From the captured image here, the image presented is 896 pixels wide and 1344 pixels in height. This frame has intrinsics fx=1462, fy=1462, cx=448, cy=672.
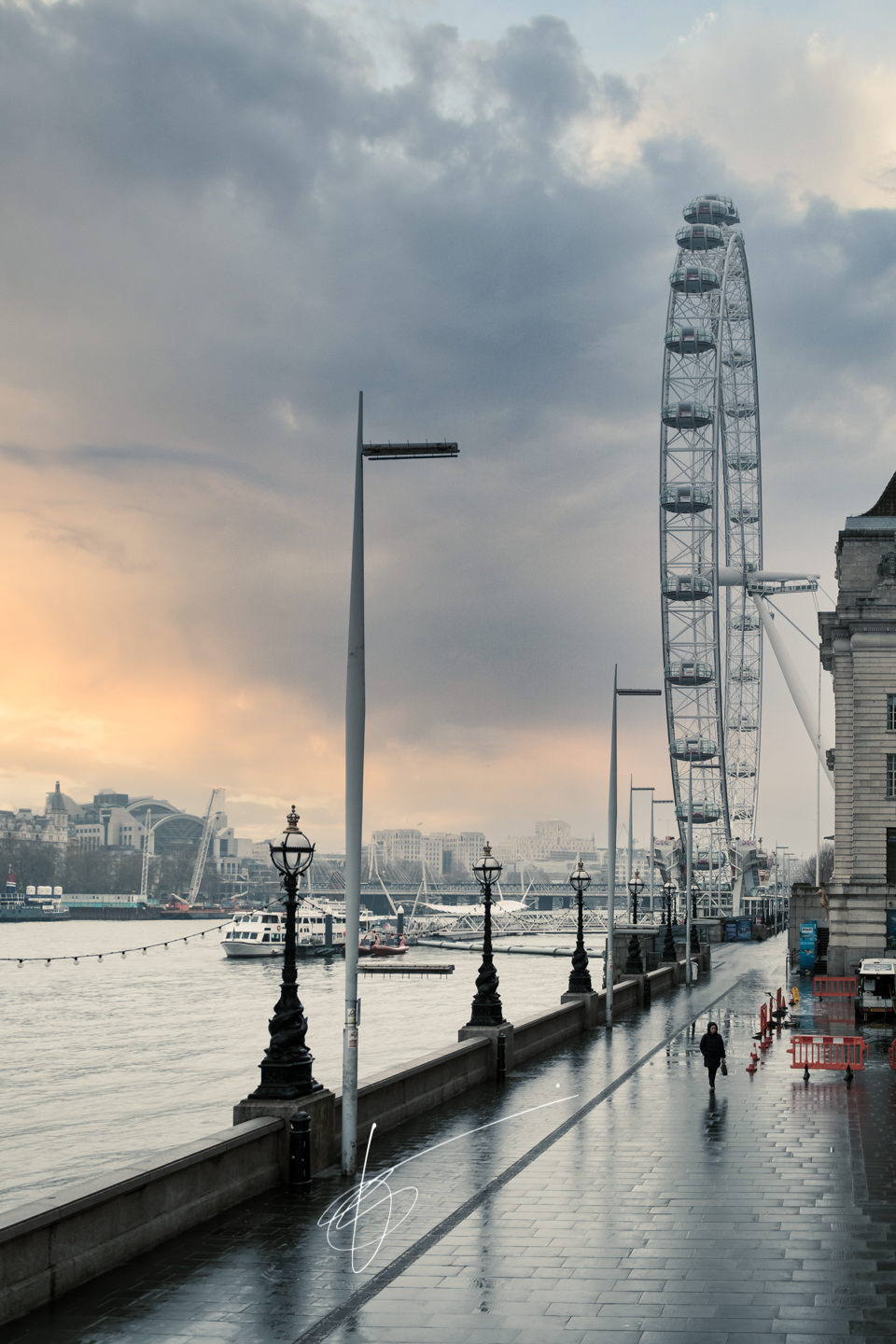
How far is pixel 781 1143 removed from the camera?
21.5 meters

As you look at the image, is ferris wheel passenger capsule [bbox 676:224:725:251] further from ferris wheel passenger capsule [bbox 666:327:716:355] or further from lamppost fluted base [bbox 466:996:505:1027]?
lamppost fluted base [bbox 466:996:505:1027]

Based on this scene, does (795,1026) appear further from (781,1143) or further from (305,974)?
(305,974)

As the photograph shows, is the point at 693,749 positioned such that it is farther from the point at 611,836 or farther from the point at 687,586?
the point at 611,836

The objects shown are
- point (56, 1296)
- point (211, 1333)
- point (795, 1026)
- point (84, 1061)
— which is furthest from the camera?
point (84, 1061)

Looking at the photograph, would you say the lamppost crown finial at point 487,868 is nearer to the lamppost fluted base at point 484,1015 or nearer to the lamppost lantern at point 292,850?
the lamppost fluted base at point 484,1015

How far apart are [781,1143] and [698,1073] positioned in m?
8.51

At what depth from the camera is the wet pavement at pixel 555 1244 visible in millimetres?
12008

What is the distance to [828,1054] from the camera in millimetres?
31938

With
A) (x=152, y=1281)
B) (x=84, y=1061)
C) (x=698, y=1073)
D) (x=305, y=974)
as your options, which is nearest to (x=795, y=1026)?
(x=698, y=1073)

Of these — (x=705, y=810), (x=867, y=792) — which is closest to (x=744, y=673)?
(x=705, y=810)

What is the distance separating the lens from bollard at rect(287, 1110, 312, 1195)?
57.3 ft
